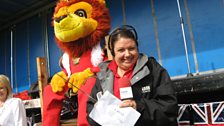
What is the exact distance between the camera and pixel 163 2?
209 cm

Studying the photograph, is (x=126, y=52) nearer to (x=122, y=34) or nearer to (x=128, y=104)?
(x=122, y=34)

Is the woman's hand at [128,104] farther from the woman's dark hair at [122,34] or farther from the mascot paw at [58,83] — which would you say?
the mascot paw at [58,83]

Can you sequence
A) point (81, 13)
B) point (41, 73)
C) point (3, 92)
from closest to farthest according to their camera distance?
point (81, 13) < point (41, 73) < point (3, 92)

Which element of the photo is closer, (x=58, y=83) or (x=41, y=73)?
(x=58, y=83)

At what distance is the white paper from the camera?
647 mm

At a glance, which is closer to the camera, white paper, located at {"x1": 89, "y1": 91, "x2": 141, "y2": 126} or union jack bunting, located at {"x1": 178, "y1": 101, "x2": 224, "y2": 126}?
white paper, located at {"x1": 89, "y1": 91, "x2": 141, "y2": 126}

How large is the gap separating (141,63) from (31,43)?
104 inches

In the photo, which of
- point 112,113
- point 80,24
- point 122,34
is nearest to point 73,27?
point 80,24

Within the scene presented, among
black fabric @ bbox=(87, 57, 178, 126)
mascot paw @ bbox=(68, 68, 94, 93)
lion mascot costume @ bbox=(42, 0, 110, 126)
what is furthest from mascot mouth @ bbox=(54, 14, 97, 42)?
black fabric @ bbox=(87, 57, 178, 126)

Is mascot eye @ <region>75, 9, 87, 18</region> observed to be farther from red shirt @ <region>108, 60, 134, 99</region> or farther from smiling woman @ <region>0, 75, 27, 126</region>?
smiling woman @ <region>0, 75, 27, 126</region>

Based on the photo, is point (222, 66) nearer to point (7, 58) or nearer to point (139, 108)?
point (139, 108)

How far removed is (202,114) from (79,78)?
57 cm

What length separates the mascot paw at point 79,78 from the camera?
1.04 m

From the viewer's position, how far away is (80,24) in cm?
111
